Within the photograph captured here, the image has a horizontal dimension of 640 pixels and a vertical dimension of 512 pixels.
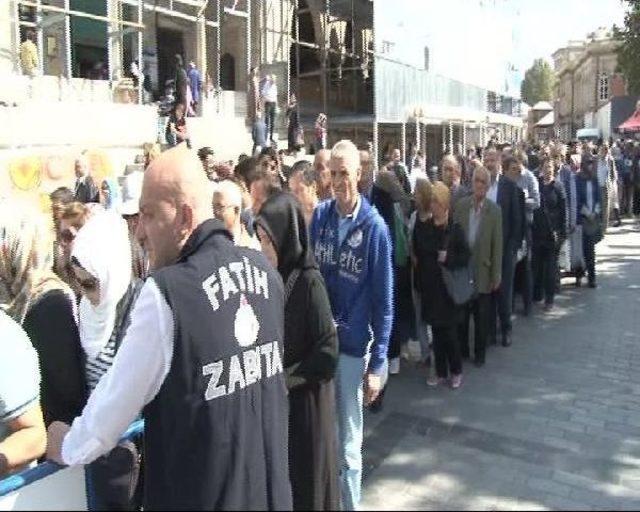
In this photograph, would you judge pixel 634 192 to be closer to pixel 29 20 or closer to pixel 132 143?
pixel 132 143

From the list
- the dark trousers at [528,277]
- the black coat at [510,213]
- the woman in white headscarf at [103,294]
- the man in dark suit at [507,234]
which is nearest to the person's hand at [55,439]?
the woman in white headscarf at [103,294]

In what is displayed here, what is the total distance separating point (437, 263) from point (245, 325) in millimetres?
4236

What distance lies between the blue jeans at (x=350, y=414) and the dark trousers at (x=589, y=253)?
6.67m

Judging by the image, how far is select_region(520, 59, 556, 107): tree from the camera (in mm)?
114250

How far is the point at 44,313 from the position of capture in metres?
2.54

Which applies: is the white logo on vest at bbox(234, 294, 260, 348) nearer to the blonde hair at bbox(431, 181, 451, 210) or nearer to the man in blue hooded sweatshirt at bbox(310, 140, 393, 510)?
the man in blue hooded sweatshirt at bbox(310, 140, 393, 510)

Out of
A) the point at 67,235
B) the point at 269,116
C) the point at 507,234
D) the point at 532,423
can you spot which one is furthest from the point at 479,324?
the point at 269,116

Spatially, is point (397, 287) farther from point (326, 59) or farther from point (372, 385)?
point (326, 59)

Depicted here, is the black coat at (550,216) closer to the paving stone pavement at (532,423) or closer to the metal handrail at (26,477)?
the paving stone pavement at (532,423)

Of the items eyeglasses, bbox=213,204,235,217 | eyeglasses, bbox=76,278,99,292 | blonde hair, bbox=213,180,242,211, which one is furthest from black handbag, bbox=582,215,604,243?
eyeglasses, bbox=76,278,99,292

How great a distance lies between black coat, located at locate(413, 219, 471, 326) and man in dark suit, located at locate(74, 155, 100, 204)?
5346mm

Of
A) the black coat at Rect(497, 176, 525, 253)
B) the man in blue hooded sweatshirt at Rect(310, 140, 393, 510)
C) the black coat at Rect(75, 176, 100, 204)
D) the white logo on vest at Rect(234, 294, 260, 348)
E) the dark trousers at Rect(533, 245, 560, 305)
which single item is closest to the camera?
the white logo on vest at Rect(234, 294, 260, 348)

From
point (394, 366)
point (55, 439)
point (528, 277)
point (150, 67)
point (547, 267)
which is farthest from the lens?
point (150, 67)

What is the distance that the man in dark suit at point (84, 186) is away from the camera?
9.84 meters
